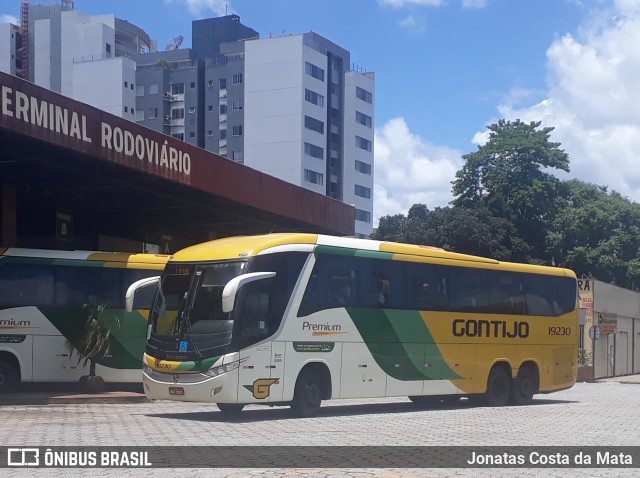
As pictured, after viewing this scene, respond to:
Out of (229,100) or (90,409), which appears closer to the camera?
(90,409)

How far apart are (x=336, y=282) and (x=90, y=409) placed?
18.3 feet

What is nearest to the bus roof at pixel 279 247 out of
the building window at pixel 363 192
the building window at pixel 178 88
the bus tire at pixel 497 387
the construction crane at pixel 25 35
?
the bus tire at pixel 497 387

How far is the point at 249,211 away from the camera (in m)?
29.7

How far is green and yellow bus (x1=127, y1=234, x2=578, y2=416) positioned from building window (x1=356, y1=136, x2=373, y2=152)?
2897 inches

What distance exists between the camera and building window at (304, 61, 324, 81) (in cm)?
8688

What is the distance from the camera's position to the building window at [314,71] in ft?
285

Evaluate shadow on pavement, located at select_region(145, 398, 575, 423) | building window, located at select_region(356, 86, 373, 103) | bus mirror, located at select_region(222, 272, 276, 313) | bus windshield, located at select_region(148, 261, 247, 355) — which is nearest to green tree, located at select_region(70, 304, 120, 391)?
shadow on pavement, located at select_region(145, 398, 575, 423)

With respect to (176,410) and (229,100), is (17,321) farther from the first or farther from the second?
(229,100)

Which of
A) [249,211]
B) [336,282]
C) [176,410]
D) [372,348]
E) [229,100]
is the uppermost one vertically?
[229,100]

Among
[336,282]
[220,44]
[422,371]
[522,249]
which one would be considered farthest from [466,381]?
[220,44]

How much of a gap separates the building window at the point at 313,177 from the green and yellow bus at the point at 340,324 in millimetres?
64251

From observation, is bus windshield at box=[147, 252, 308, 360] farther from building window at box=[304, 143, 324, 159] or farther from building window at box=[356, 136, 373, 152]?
building window at box=[356, 136, 373, 152]

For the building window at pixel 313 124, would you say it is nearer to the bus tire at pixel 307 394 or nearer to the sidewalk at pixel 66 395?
the sidewalk at pixel 66 395

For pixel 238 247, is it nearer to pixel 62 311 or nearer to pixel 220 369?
pixel 220 369
